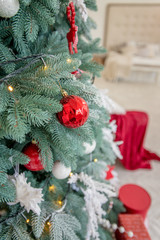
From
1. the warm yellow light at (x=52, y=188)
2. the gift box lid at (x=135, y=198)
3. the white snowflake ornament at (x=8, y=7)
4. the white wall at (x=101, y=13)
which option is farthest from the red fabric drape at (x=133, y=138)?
the white wall at (x=101, y=13)

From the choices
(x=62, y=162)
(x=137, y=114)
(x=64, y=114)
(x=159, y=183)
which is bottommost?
(x=159, y=183)

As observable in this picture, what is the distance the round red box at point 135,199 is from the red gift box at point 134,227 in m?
0.05

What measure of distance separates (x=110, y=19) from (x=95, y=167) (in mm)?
4134

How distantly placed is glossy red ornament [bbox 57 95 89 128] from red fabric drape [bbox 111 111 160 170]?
1025 millimetres

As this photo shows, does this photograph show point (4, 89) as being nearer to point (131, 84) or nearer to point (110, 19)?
point (131, 84)

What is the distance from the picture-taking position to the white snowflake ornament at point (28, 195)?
0.52 meters

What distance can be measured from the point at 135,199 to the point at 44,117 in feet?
2.94

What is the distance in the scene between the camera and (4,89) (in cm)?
40

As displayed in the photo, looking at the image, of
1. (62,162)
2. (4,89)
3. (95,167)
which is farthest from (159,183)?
(4,89)

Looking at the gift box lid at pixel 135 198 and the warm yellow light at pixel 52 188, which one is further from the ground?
the warm yellow light at pixel 52 188

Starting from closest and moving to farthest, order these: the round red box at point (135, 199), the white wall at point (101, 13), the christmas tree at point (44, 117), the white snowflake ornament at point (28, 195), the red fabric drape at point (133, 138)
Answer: the christmas tree at point (44, 117)
the white snowflake ornament at point (28, 195)
the round red box at point (135, 199)
the red fabric drape at point (133, 138)
the white wall at point (101, 13)

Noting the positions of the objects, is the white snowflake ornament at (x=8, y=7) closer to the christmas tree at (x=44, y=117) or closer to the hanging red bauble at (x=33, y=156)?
the christmas tree at (x=44, y=117)

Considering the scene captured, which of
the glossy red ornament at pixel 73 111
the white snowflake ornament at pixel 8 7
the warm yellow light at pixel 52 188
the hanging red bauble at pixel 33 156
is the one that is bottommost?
the warm yellow light at pixel 52 188

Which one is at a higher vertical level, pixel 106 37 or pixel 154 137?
pixel 106 37
